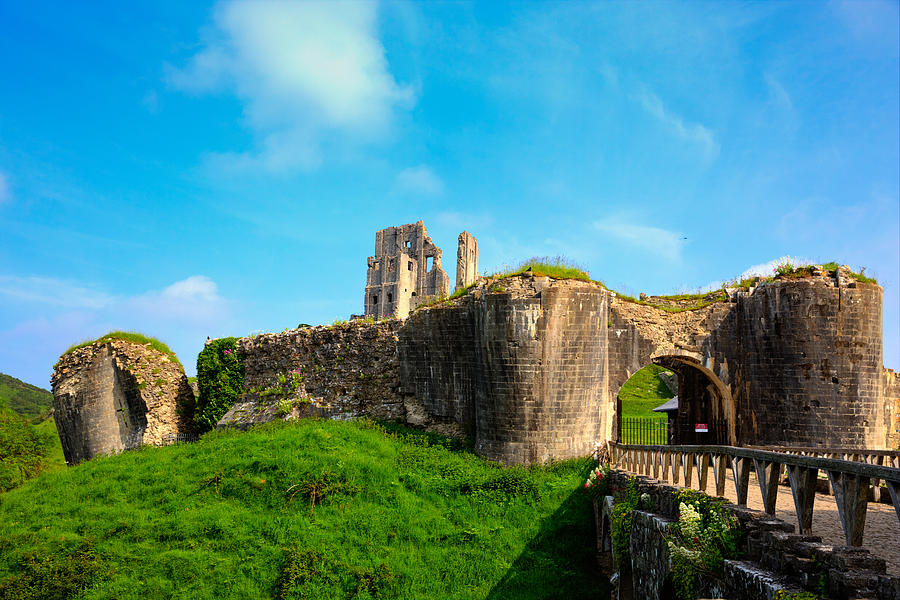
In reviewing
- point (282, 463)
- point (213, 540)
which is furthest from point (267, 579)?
point (282, 463)

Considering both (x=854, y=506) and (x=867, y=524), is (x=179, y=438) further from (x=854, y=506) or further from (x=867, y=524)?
(x=854, y=506)

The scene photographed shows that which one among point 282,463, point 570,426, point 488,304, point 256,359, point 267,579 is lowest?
point 267,579

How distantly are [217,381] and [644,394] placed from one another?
1155 inches

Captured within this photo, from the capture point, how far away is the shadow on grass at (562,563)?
37.2ft

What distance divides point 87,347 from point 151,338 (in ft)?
7.86

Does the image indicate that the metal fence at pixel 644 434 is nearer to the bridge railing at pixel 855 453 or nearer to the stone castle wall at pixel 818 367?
the stone castle wall at pixel 818 367

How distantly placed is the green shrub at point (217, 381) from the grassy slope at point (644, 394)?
76.2ft

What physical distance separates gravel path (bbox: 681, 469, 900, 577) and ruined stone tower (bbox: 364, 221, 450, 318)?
50548mm

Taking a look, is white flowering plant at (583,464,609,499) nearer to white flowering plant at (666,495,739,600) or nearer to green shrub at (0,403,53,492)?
white flowering plant at (666,495,739,600)

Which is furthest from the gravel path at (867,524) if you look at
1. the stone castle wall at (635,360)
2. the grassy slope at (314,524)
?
the stone castle wall at (635,360)

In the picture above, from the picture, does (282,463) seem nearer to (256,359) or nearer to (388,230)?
(256,359)

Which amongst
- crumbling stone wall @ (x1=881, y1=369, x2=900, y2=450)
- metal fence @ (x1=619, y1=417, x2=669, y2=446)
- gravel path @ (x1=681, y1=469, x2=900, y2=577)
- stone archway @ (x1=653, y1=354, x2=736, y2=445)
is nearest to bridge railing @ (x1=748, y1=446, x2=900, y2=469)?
gravel path @ (x1=681, y1=469, x2=900, y2=577)

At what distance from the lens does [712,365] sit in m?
17.2

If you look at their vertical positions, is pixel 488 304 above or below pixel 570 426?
above
